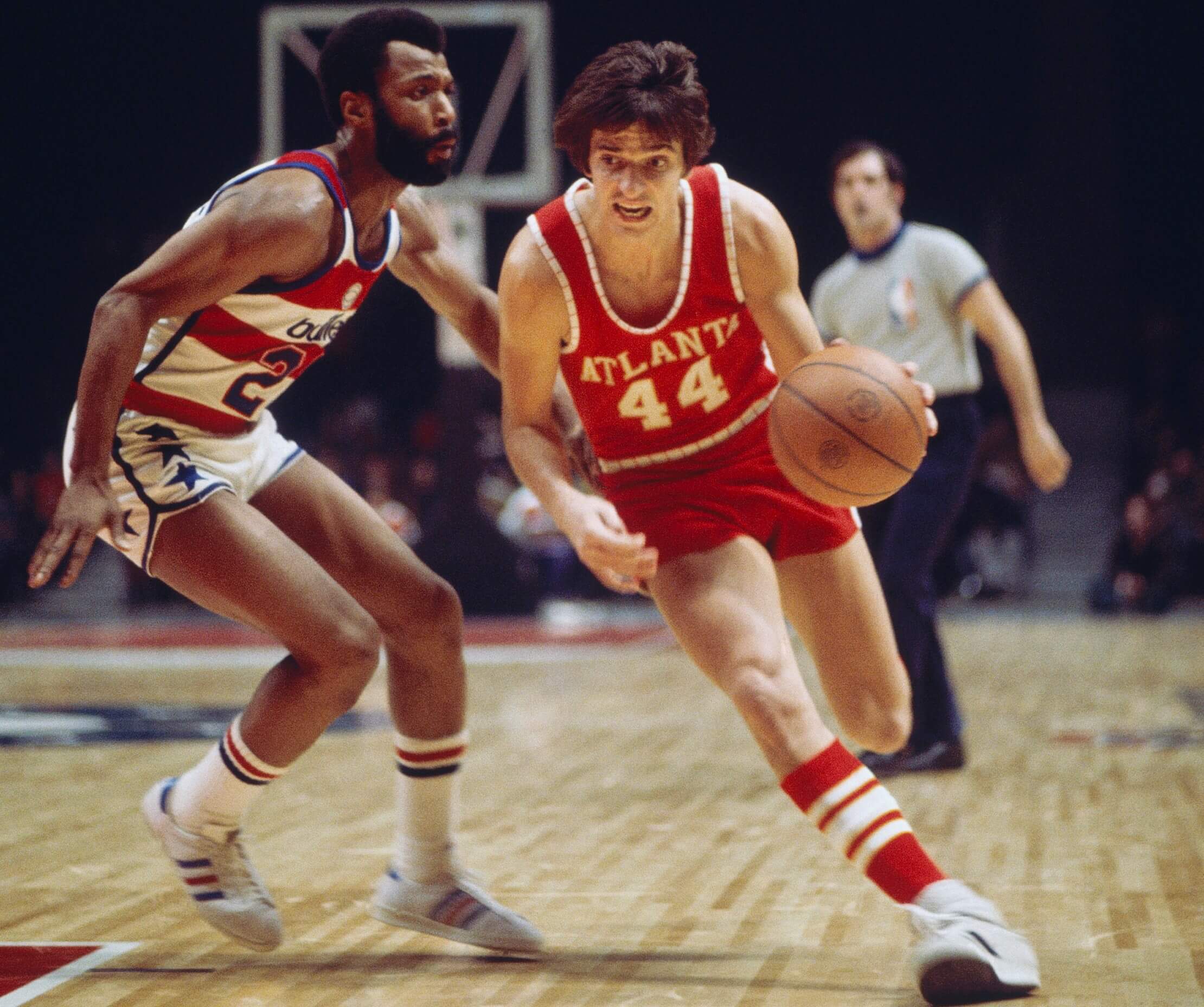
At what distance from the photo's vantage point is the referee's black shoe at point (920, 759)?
4.66 meters

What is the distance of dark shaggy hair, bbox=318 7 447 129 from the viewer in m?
2.79

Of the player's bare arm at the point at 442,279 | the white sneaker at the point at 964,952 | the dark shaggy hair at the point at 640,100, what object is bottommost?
the white sneaker at the point at 964,952

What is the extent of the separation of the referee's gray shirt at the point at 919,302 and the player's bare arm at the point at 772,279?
2.03 metres

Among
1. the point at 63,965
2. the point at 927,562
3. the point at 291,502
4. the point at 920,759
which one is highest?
the point at 291,502

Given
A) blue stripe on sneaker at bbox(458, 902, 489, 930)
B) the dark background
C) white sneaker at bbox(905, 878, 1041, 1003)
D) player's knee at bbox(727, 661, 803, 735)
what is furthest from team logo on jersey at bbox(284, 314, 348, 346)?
the dark background

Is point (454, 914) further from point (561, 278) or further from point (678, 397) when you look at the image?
point (561, 278)

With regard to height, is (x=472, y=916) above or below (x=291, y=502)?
below

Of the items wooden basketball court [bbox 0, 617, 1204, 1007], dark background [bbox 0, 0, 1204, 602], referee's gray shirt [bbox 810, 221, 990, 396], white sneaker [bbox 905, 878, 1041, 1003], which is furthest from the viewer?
dark background [bbox 0, 0, 1204, 602]

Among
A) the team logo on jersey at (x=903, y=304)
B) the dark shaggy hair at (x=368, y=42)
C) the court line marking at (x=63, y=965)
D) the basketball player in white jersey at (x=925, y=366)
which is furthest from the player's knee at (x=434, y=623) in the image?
the team logo on jersey at (x=903, y=304)

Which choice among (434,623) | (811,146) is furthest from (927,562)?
(811,146)

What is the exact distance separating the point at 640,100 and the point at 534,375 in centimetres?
52

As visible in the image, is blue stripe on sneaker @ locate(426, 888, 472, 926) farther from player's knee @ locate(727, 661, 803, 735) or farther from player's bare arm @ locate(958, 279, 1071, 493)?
player's bare arm @ locate(958, 279, 1071, 493)

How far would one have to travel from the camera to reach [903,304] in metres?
4.82

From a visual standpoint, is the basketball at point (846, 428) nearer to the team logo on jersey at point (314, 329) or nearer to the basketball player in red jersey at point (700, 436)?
the basketball player in red jersey at point (700, 436)
